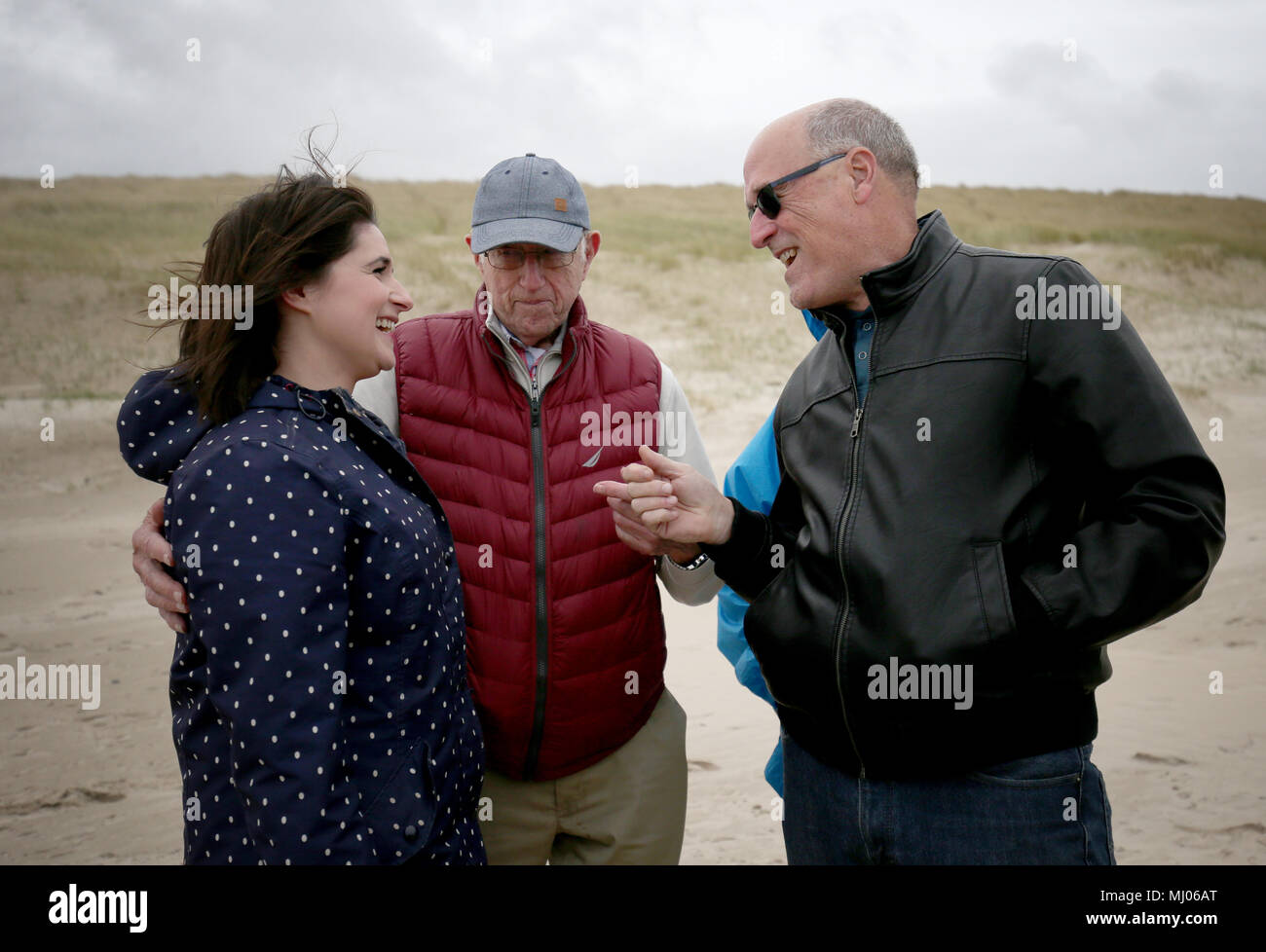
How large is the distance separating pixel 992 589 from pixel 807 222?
3.07 feet

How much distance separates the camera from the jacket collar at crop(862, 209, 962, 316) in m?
2.37

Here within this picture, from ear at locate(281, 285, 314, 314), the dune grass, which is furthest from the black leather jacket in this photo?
the dune grass

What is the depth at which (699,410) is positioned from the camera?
622 inches

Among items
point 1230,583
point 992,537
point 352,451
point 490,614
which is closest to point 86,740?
point 490,614

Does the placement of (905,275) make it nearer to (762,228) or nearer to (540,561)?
(762,228)

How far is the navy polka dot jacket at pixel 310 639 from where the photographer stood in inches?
74.5

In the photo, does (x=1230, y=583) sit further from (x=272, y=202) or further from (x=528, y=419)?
(x=272, y=202)

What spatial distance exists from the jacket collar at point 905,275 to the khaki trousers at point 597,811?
1380 mm

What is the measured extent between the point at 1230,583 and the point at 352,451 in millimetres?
8863

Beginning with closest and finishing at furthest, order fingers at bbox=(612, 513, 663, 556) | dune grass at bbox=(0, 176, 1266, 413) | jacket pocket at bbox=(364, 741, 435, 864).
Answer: jacket pocket at bbox=(364, 741, 435, 864) → fingers at bbox=(612, 513, 663, 556) → dune grass at bbox=(0, 176, 1266, 413)

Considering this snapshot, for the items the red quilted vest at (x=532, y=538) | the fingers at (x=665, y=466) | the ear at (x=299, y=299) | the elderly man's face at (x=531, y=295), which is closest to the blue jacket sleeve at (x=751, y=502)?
the red quilted vest at (x=532, y=538)

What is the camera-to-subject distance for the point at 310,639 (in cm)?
191

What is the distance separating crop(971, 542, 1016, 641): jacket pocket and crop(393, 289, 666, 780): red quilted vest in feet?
3.28

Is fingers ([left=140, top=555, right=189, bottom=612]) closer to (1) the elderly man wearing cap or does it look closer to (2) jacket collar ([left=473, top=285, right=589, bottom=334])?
(1) the elderly man wearing cap
